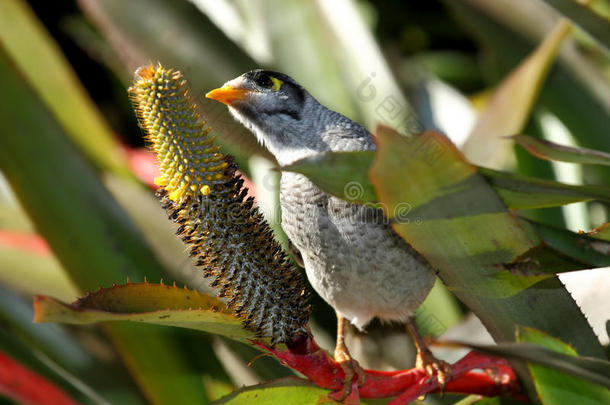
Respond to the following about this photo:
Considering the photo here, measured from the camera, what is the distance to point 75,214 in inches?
38.3

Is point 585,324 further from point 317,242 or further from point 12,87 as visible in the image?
point 12,87

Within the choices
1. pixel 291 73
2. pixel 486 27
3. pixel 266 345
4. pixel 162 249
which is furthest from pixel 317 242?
pixel 486 27

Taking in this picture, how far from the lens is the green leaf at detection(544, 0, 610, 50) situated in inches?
35.7

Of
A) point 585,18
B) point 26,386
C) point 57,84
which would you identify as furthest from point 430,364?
point 57,84

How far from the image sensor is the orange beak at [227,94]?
2.63ft

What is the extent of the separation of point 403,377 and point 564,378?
0.17 metres

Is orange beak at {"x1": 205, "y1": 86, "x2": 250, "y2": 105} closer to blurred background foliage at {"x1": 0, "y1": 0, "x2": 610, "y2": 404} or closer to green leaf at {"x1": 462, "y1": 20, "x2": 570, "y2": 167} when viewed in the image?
blurred background foliage at {"x1": 0, "y1": 0, "x2": 610, "y2": 404}

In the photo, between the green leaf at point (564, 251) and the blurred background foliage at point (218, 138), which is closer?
the green leaf at point (564, 251)

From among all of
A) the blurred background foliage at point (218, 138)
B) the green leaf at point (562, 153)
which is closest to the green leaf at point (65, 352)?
the blurred background foliage at point (218, 138)

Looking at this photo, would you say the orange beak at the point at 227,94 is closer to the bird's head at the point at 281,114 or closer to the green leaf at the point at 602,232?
the bird's head at the point at 281,114

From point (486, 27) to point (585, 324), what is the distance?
2.53 feet

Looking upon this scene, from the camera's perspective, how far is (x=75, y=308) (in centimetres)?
55

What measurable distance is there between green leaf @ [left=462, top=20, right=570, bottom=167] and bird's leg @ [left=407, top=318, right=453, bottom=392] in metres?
0.33

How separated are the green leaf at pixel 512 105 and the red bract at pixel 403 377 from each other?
44 centimetres
